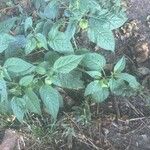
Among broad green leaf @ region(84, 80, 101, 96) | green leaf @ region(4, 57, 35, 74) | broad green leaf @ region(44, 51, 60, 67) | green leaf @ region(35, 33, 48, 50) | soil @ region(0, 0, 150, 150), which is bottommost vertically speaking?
soil @ region(0, 0, 150, 150)

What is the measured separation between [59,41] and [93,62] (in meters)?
0.19

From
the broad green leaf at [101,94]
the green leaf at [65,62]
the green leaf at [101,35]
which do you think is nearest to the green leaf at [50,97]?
the green leaf at [65,62]

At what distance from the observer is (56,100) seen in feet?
5.21

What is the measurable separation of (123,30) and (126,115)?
0.54 meters

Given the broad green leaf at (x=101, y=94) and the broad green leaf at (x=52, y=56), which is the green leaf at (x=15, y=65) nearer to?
the broad green leaf at (x=52, y=56)

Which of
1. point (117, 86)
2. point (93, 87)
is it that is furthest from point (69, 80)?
point (117, 86)

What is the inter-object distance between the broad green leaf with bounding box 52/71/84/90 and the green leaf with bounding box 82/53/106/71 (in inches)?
2.9

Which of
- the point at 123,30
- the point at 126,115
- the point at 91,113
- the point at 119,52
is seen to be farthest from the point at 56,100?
the point at 123,30

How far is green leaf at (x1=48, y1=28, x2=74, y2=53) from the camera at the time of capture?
165 centimetres

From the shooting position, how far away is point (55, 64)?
5.14ft

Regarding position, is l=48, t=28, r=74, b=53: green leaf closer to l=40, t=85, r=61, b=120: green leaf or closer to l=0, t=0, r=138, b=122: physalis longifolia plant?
l=0, t=0, r=138, b=122: physalis longifolia plant

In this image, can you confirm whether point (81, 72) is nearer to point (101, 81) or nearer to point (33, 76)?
point (101, 81)

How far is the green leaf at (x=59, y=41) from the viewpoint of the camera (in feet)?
5.40

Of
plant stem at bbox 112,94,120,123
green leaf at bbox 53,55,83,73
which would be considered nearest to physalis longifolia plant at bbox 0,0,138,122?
green leaf at bbox 53,55,83,73
